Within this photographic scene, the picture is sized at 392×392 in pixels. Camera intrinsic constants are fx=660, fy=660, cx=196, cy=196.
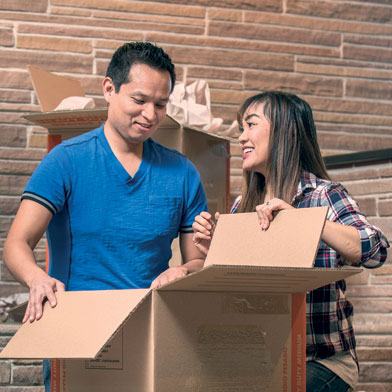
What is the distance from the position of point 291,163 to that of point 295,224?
483 mm

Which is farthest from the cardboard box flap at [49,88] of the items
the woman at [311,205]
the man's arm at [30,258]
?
the man's arm at [30,258]

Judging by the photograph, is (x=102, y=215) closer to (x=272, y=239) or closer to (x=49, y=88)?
(x=272, y=239)

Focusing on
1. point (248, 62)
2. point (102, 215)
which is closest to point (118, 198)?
point (102, 215)

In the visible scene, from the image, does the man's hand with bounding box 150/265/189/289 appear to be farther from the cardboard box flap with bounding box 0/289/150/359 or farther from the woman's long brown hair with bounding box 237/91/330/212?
the woman's long brown hair with bounding box 237/91/330/212

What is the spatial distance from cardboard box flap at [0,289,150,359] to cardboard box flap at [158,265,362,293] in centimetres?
8

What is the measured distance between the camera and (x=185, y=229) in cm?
147

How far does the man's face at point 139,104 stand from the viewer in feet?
4.68

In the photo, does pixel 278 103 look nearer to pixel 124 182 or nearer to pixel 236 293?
pixel 124 182

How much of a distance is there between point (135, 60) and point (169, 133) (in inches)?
21.1

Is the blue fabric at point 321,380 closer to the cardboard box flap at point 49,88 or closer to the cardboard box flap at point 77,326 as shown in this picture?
the cardboard box flap at point 77,326

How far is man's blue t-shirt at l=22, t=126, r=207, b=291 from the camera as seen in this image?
4.37ft

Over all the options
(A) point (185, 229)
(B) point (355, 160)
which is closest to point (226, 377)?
(A) point (185, 229)

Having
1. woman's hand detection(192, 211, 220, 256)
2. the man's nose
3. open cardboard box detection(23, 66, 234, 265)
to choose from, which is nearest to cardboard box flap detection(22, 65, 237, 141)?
open cardboard box detection(23, 66, 234, 265)

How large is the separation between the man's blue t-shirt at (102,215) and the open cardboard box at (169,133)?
1.58ft
